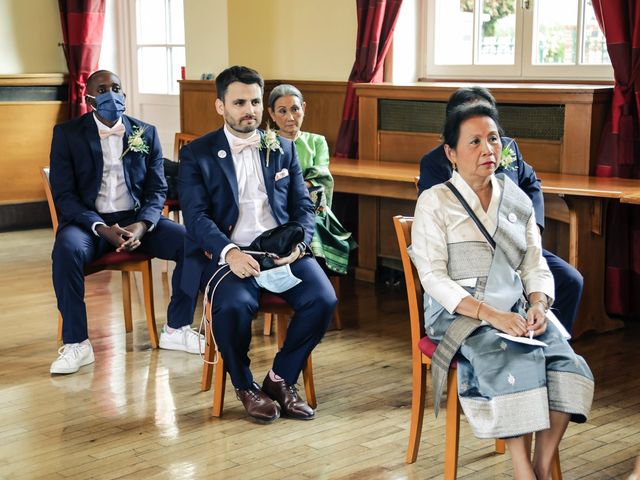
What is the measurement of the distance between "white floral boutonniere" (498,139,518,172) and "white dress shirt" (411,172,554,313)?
A: 681 millimetres

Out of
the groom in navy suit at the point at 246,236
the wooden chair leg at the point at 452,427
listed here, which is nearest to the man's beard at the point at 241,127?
the groom in navy suit at the point at 246,236

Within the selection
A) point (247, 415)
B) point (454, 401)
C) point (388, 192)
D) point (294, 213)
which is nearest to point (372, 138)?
point (388, 192)

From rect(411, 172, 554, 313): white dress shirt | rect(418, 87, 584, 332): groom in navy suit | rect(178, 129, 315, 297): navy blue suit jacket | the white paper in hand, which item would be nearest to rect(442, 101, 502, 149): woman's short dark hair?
rect(411, 172, 554, 313): white dress shirt

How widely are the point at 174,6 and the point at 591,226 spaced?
4283mm

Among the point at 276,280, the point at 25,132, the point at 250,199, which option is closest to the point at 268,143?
the point at 250,199

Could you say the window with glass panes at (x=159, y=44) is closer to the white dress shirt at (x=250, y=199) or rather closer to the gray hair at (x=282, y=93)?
the gray hair at (x=282, y=93)

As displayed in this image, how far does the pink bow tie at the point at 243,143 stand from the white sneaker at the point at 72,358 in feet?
3.66

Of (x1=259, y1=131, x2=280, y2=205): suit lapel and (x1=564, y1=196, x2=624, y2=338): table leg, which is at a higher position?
(x1=259, y1=131, x2=280, y2=205): suit lapel

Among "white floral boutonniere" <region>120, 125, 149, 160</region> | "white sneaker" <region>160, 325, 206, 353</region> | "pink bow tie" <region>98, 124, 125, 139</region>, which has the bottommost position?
"white sneaker" <region>160, 325, 206, 353</region>

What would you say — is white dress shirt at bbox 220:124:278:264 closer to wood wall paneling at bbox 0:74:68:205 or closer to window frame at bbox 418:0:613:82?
window frame at bbox 418:0:613:82

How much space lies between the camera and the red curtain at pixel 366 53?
225 inches

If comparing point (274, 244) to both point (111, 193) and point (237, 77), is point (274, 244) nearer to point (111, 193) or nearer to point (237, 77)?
point (237, 77)

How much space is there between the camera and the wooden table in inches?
164

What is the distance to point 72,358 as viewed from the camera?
4070 millimetres
